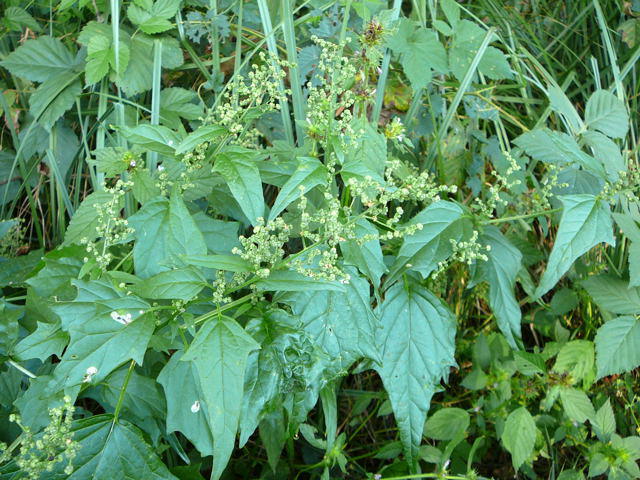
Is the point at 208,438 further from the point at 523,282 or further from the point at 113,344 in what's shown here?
the point at 523,282

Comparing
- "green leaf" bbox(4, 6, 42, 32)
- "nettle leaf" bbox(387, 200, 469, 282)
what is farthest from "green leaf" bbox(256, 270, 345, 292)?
"green leaf" bbox(4, 6, 42, 32)

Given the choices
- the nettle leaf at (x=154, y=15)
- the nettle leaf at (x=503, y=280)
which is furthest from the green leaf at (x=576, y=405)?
the nettle leaf at (x=154, y=15)

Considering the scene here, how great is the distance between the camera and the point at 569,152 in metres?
1.70

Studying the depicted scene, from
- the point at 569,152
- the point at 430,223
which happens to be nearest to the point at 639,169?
the point at 569,152

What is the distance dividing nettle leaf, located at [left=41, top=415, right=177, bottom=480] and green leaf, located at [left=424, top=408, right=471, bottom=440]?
39.7 inches

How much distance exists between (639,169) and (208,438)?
1480 millimetres

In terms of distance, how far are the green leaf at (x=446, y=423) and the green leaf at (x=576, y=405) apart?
1.16ft

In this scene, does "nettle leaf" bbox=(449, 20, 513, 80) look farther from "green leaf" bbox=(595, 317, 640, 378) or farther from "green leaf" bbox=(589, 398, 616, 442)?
"green leaf" bbox=(589, 398, 616, 442)

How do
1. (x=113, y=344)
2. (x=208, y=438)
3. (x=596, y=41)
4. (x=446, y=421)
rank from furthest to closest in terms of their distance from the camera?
(x=596, y=41) < (x=446, y=421) < (x=208, y=438) < (x=113, y=344)

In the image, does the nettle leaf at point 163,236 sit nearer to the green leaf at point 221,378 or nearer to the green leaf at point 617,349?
the green leaf at point 221,378

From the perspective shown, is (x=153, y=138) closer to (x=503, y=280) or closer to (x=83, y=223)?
(x=83, y=223)

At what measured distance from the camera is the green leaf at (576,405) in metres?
2.05

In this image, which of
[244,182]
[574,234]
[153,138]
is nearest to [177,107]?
[153,138]

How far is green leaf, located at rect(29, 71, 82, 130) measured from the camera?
2.08 meters
